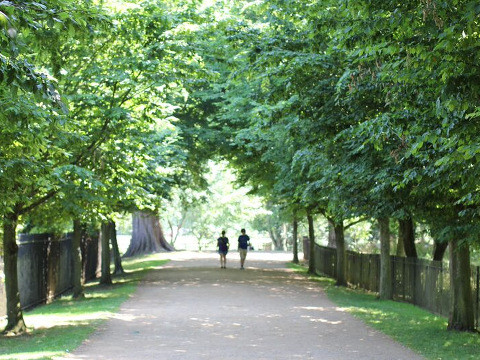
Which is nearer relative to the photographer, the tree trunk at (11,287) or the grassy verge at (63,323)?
the grassy verge at (63,323)

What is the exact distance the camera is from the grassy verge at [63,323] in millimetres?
11281

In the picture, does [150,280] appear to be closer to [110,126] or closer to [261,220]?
[110,126]

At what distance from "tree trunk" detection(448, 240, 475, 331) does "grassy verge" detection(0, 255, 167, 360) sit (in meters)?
7.00

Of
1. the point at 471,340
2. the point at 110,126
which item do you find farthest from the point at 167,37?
the point at 471,340

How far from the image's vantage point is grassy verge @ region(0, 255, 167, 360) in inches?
444

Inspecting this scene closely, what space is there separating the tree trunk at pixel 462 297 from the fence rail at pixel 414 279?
37.1 inches

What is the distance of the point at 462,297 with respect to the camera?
44.7 feet

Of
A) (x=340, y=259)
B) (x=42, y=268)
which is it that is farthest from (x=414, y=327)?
(x=340, y=259)

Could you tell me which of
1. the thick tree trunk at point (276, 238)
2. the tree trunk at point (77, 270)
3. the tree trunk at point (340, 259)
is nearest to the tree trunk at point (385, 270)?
the tree trunk at point (340, 259)

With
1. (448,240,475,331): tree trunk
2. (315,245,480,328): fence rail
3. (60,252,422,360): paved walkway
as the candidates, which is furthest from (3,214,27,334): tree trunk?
(315,245,480,328): fence rail

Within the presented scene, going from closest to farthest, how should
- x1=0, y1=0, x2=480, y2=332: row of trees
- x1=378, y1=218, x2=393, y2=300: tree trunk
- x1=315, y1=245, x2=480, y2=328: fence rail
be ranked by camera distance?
1. x1=0, y1=0, x2=480, y2=332: row of trees
2. x1=315, y1=245, x2=480, y2=328: fence rail
3. x1=378, y1=218, x2=393, y2=300: tree trunk

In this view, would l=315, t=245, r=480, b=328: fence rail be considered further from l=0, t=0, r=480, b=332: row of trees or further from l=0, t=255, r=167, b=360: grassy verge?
l=0, t=255, r=167, b=360: grassy verge

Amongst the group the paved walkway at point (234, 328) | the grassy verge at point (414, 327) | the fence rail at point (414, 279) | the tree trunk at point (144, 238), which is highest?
the tree trunk at point (144, 238)

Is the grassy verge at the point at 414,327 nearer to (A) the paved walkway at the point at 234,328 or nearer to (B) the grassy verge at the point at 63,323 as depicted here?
(A) the paved walkway at the point at 234,328
